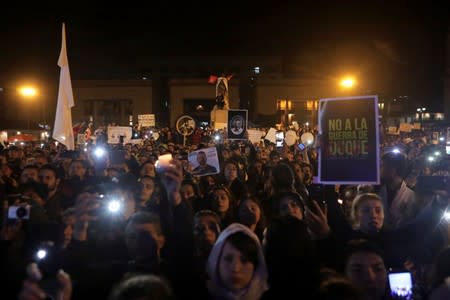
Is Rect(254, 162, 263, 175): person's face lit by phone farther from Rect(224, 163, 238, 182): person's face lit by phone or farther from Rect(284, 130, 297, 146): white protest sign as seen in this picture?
Rect(284, 130, 297, 146): white protest sign

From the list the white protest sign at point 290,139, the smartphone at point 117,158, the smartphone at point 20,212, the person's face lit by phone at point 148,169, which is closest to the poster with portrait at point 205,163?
the person's face lit by phone at point 148,169

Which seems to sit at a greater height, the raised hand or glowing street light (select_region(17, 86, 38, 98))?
glowing street light (select_region(17, 86, 38, 98))

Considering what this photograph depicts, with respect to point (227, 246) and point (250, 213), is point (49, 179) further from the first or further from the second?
point (227, 246)

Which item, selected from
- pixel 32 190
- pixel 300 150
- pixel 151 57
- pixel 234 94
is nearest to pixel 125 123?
pixel 151 57

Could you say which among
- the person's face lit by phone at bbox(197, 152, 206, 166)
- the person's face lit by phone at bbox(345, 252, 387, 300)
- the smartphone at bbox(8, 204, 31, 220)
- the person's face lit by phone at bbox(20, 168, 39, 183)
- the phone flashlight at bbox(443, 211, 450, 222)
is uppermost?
the person's face lit by phone at bbox(197, 152, 206, 166)

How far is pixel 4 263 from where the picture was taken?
362 cm

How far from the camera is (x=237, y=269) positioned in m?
3.18

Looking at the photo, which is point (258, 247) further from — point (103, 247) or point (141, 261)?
point (103, 247)

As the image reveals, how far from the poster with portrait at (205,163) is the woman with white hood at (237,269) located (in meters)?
5.17

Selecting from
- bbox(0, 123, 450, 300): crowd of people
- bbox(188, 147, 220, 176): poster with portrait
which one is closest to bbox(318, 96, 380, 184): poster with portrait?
bbox(0, 123, 450, 300): crowd of people

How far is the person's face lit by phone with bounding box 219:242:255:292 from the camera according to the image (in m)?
3.16

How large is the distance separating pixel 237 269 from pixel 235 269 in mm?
12

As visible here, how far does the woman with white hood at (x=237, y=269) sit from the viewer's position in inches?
124

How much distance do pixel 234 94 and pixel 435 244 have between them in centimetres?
4524
